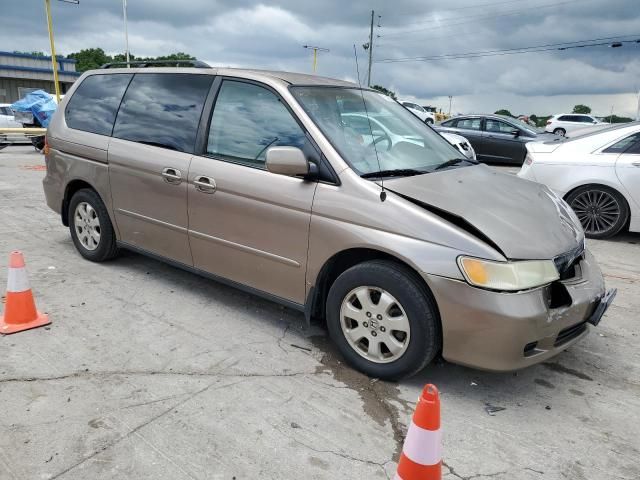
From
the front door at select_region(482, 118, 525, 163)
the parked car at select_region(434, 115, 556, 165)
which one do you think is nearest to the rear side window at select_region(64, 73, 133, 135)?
the parked car at select_region(434, 115, 556, 165)

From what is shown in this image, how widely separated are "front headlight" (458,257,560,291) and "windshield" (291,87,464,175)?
0.92m

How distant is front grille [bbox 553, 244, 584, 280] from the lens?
301 centimetres

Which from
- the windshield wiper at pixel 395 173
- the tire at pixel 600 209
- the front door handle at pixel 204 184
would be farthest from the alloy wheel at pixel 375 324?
the tire at pixel 600 209

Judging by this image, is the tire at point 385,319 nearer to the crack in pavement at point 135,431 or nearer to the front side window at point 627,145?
the crack in pavement at point 135,431

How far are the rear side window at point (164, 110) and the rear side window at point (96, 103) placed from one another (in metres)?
0.14

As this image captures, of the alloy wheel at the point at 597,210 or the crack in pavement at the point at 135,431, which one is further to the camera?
the alloy wheel at the point at 597,210

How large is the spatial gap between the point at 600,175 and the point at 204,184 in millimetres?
5359

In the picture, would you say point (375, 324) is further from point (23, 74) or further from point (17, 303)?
point (23, 74)

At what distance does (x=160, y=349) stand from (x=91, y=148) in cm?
224

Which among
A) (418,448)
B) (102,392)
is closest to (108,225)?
(102,392)

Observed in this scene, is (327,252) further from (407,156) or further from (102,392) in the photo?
(102,392)

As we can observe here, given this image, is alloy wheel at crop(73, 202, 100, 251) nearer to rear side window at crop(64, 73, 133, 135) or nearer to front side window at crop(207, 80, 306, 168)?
rear side window at crop(64, 73, 133, 135)

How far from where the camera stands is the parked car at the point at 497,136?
14578 millimetres

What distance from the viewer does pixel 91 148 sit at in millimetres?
4734
